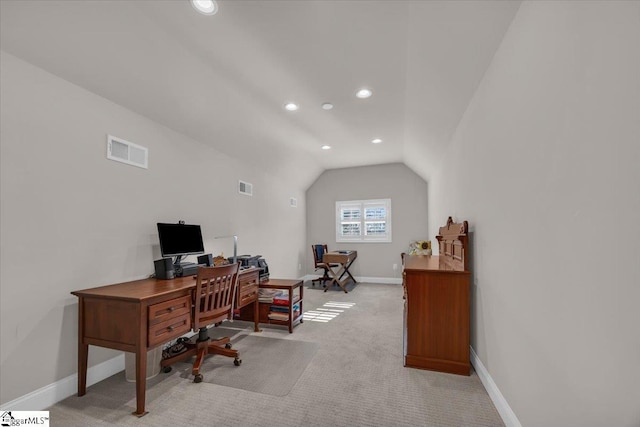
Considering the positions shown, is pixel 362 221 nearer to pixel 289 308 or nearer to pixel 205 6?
pixel 289 308

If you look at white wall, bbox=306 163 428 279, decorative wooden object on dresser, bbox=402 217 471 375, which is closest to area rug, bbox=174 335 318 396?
decorative wooden object on dresser, bbox=402 217 471 375

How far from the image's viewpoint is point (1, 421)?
66.9 inches

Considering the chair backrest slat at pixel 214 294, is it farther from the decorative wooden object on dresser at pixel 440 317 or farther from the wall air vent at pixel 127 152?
the decorative wooden object on dresser at pixel 440 317

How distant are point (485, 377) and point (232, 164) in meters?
3.94

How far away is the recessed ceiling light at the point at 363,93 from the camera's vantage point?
2.97 m

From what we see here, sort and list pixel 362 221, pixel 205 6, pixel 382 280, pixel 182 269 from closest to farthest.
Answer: pixel 205 6 → pixel 182 269 → pixel 382 280 → pixel 362 221

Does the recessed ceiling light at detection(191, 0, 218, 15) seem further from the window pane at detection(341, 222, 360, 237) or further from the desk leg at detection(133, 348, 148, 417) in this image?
the window pane at detection(341, 222, 360, 237)

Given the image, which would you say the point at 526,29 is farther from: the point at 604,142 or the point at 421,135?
the point at 421,135

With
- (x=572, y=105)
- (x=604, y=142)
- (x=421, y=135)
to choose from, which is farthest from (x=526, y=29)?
(x=421, y=135)

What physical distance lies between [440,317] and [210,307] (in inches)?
81.6

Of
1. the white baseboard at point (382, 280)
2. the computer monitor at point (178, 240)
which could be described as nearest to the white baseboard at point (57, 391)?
the computer monitor at point (178, 240)

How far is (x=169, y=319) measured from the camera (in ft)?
7.04

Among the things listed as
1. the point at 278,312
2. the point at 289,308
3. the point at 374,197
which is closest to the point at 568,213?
the point at 289,308

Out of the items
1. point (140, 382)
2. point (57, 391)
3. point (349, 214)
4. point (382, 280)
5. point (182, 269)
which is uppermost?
point (349, 214)
